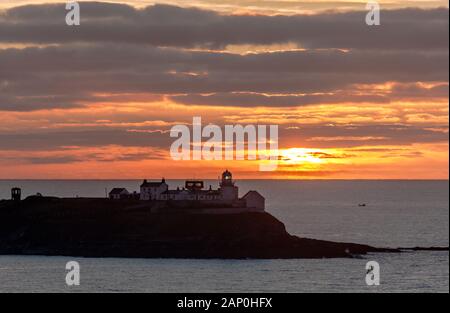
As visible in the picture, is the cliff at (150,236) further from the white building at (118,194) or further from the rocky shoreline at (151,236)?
the white building at (118,194)

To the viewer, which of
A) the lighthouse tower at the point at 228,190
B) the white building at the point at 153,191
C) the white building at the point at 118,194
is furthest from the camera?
the white building at the point at 118,194

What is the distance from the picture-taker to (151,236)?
136 metres

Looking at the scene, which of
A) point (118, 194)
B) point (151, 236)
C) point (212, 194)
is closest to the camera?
point (151, 236)

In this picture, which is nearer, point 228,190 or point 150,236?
point 150,236

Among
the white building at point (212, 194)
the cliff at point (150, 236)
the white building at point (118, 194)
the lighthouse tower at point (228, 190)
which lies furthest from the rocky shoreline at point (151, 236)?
the white building at point (118, 194)

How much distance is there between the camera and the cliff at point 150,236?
5285 inches

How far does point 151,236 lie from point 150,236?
20 cm

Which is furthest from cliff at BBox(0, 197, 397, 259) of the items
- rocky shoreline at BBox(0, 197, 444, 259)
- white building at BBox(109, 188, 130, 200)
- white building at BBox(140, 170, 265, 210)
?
white building at BBox(109, 188, 130, 200)

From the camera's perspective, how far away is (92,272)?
396 ft

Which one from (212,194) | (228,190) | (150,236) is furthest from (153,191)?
(150,236)

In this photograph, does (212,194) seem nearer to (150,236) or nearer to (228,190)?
(228,190)

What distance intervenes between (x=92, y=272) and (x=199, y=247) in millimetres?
18849

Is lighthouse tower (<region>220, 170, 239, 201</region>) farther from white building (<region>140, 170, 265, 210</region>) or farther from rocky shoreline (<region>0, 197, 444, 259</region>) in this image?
rocky shoreline (<region>0, 197, 444, 259</region>)

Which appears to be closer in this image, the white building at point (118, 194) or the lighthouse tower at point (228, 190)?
the lighthouse tower at point (228, 190)
